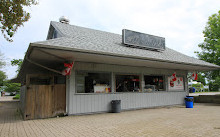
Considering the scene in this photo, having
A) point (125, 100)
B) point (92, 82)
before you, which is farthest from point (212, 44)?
point (92, 82)

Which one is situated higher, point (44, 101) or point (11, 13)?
point (11, 13)

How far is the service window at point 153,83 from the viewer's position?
11.9 meters

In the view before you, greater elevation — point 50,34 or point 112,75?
point 50,34

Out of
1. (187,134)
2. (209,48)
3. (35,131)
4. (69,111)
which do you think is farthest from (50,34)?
(209,48)

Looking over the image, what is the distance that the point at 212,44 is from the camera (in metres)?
16.8

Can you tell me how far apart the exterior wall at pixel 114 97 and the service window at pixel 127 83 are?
0.39 metres

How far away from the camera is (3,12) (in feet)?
18.3

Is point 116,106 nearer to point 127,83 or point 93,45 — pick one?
point 127,83

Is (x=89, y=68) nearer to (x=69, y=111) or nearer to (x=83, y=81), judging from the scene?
(x=83, y=81)

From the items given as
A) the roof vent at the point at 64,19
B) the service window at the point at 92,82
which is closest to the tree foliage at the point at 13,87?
the roof vent at the point at 64,19

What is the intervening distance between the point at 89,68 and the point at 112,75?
5.36 feet

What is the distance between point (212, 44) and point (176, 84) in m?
6.99

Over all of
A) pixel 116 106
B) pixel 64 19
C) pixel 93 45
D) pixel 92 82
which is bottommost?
pixel 116 106

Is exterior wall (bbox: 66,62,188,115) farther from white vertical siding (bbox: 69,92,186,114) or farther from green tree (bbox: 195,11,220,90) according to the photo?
green tree (bbox: 195,11,220,90)
